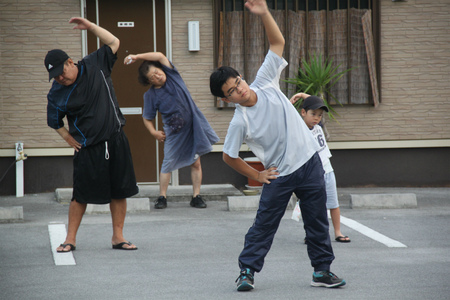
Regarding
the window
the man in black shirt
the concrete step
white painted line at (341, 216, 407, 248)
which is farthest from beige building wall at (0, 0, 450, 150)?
the man in black shirt

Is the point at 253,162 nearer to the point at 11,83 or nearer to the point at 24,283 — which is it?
the point at 11,83

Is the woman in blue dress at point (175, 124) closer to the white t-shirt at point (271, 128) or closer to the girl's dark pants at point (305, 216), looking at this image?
the white t-shirt at point (271, 128)

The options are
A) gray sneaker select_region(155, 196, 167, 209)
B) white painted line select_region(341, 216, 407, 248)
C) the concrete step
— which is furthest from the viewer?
the concrete step

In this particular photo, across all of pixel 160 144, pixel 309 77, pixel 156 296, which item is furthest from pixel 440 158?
pixel 156 296

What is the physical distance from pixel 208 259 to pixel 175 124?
3229 mm

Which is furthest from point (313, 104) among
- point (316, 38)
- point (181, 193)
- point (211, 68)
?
point (316, 38)

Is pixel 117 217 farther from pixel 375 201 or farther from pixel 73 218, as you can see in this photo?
pixel 375 201

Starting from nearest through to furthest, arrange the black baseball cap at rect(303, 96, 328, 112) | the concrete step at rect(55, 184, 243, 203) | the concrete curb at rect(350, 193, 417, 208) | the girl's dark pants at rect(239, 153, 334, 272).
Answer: the girl's dark pants at rect(239, 153, 334, 272) → the black baseball cap at rect(303, 96, 328, 112) → the concrete curb at rect(350, 193, 417, 208) → the concrete step at rect(55, 184, 243, 203)

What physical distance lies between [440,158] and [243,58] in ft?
12.2

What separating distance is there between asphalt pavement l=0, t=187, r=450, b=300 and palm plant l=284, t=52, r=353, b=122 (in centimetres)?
238

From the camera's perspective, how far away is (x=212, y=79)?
492cm

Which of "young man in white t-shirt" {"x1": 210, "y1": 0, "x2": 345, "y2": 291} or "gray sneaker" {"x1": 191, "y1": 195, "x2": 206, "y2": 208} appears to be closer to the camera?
"young man in white t-shirt" {"x1": 210, "y1": 0, "x2": 345, "y2": 291}

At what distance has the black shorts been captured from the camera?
645 cm

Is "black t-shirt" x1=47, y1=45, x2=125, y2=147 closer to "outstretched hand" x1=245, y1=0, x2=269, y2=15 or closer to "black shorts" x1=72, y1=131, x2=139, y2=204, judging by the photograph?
"black shorts" x1=72, y1=131, x2=139, y2=204
